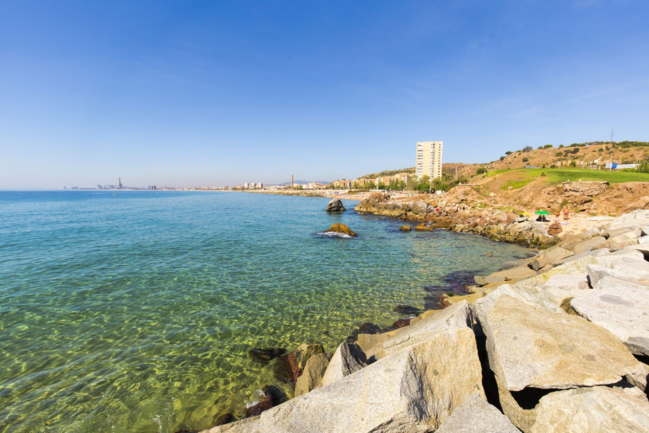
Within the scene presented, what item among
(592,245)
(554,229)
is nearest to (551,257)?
(592,245)

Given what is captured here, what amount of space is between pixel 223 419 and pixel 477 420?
17.8 feet

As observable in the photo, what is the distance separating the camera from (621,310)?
539cm

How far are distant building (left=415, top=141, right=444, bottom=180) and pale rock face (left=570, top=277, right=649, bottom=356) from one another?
166365 mm

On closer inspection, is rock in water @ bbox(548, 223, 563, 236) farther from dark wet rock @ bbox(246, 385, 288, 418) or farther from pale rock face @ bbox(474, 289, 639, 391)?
dark wet rock @ bbox(246, 385, 288, 418)

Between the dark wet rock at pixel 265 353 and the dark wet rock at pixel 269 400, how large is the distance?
3.98 ft

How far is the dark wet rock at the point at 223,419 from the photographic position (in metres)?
5.94

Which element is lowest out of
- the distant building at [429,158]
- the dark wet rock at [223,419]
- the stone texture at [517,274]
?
the dark wet rock at [223,419]

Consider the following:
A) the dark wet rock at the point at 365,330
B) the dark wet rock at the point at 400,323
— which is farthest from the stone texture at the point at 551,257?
the dark wet rock at the point at 365,330

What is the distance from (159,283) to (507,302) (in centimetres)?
1541

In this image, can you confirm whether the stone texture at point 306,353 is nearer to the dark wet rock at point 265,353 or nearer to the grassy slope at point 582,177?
the dark wet rock at point 265,353

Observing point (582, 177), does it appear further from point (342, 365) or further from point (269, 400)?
point (269, 400)

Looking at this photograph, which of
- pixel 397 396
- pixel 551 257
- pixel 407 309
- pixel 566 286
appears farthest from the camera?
pixel 551 257

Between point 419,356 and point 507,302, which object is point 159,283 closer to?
point 419,356

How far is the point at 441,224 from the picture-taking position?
36875mm
